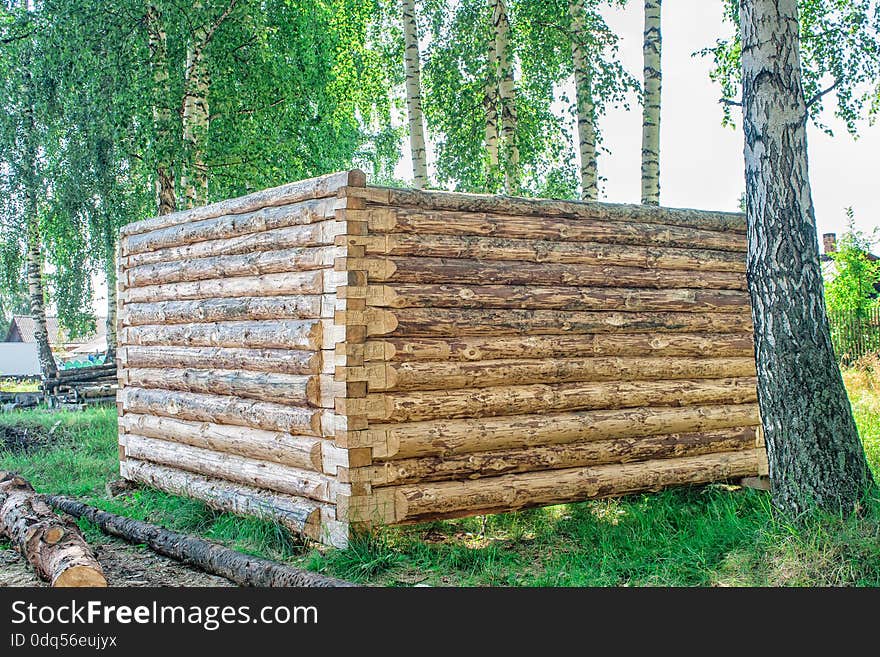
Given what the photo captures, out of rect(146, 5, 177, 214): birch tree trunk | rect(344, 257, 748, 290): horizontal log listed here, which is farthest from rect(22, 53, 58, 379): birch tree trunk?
rect(344, 257, 748, 290): horizontal log

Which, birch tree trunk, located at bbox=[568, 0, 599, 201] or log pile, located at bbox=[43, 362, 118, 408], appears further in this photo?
log pile, located at bbox=[43, 362, 118, 408]

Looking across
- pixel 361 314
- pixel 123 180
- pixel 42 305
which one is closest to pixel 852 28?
pixel 361 314

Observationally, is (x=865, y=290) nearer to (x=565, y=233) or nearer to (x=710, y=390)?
(x=710, y=390)

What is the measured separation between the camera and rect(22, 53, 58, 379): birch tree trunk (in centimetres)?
1577

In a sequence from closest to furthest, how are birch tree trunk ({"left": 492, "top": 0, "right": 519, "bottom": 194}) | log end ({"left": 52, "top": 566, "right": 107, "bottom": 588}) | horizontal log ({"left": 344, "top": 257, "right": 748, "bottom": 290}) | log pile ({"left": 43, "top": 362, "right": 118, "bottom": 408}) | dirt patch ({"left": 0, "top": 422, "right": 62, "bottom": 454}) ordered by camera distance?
log end ({"left": 52, "top": 566, "right": 107, "bottom": 588})
horizontal log ({"left": 344, "top": 257, "right": 748, "bottom": 290})
birch tree trunk ({"left": 492, "top": 0, "right": 519, "bottom": 194})
dirt patch ({"left": 0, "top": 422, "right": 62, "bottom": 454})
log pile ({"left": 43, "top": 362, "right": 118, "bottom": 408})

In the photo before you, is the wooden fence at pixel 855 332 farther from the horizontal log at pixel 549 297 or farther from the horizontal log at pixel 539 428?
the horizontal log at pixel 539 428

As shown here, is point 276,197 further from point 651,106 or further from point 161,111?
point 161,111

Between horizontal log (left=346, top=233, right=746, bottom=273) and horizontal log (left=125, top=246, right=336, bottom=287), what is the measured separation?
0.38 meters

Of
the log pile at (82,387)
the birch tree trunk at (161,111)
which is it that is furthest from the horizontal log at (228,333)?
the log pile at (82,387)

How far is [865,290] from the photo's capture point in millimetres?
19062

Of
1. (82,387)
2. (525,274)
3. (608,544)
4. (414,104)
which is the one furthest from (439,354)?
(82,387)

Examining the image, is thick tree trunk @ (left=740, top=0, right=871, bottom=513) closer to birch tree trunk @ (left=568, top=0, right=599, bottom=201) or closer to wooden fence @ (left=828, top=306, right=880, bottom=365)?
birch tree trunk @ (left=568, top=0, right=599, bottom=201)

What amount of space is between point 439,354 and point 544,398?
98 cm

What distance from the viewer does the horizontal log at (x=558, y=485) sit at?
689 centimetres
